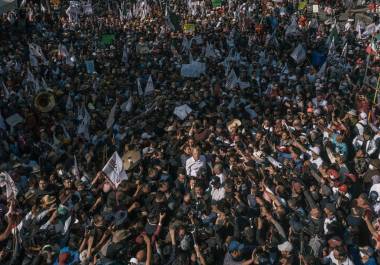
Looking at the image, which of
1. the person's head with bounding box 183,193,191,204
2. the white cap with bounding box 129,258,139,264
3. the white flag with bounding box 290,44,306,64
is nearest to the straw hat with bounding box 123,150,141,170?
the person's head with bounding box 183,193,191,204

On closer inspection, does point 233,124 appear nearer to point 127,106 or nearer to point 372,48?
point 127,106

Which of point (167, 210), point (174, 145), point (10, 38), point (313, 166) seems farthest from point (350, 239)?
point (10, 38)

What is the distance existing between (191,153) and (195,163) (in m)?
0.47

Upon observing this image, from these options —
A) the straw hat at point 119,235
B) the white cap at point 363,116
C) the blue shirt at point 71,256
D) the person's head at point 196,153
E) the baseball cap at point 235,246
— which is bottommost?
the blue shirt at point 71,256

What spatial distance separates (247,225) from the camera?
7406 millimetres

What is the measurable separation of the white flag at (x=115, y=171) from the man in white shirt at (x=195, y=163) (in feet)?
4.50

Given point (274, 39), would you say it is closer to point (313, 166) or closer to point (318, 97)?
point (318, 97)

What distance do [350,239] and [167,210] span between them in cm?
299

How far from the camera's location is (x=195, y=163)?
30.3 feet

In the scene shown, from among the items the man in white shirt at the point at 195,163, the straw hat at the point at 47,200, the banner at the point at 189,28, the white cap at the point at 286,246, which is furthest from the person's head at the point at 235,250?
the banner at the point at 189,28

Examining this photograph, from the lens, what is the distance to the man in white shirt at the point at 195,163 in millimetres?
9188

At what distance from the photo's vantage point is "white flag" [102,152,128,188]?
8.48 m

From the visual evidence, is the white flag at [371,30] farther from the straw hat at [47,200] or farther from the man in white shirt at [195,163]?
the straw hat at [47,200]

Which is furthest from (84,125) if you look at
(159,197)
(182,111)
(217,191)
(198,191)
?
(217,191)
